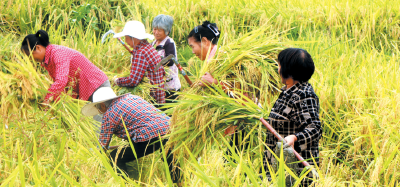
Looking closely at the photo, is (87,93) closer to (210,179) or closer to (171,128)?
(171,128)

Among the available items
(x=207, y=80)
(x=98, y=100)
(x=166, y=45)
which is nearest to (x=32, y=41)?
(x=98, y=100)

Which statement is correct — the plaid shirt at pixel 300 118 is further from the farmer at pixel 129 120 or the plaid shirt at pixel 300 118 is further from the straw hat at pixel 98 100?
the straw hat at pixel 98 100

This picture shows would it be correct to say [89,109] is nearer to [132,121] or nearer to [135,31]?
[132,121]

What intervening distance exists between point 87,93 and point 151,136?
0.91 meters

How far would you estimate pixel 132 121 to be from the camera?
2.55 m

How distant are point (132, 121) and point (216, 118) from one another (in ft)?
2.41

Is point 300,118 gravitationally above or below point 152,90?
above

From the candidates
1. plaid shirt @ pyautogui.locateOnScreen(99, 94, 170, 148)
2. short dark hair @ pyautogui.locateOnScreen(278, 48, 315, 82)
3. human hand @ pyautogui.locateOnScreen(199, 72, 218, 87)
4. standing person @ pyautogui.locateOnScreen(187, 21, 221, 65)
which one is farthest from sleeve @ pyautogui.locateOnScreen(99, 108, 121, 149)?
short dark hair @ pyautogui.locateOnScreen(278, 48, 315, 82)

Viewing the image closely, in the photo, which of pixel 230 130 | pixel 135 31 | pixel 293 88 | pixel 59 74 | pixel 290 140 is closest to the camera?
pixel 290 140

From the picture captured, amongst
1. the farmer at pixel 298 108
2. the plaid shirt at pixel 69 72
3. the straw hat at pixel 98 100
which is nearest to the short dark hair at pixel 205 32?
the straw hat at pixel 98 100

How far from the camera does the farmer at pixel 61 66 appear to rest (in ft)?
8.86

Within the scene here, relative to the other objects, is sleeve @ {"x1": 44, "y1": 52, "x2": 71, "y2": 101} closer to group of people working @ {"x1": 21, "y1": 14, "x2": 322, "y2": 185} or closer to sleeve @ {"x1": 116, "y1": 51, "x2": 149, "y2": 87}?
group of people working @ {"x1": 21, "y1": 14, "x2": 322, "y2": 185}

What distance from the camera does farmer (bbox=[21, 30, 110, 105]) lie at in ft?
8.86

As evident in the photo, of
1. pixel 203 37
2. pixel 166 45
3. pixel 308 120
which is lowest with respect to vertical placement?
pixel 308 120
